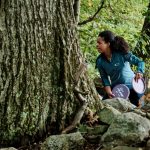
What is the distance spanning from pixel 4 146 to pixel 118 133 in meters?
1.25

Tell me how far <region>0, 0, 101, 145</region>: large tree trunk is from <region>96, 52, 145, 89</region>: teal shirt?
1.72m

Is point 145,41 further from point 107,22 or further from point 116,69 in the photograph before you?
point 116,69

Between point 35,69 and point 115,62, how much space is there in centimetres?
209

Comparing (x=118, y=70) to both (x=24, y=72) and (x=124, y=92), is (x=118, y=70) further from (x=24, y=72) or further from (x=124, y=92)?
(x=24, y=72)

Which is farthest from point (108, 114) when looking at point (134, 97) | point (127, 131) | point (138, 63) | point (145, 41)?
point (145, 41)

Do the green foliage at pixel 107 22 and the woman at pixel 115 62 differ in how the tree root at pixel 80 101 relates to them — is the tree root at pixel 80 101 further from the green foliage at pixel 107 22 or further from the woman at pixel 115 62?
the green foliage at pixel 107 22

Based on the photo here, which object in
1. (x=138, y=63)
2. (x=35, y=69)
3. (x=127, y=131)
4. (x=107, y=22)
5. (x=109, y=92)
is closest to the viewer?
(x=127, y=131)

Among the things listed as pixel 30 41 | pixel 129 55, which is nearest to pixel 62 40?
pixel 30 41

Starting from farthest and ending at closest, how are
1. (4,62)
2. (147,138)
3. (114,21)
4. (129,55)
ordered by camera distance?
(114,21), (129,55), (4,62), (147,138)

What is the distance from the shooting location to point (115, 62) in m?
5.84

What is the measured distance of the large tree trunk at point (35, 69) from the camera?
398cm

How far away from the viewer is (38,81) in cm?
404

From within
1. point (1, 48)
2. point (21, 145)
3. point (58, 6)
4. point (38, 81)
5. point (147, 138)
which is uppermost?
point (58, 6)

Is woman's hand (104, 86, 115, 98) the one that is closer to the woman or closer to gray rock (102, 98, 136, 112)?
the woman
